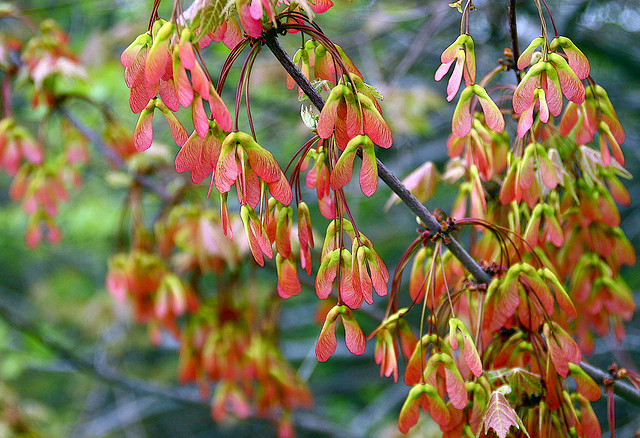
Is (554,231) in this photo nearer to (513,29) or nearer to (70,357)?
(513,29)


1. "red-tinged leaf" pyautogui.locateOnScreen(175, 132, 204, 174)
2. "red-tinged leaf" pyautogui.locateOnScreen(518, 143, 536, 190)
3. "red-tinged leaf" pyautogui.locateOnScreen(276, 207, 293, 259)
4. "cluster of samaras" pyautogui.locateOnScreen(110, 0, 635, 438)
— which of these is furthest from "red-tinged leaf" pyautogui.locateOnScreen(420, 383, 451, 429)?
"red-tinged leaf" pyautogui.locateOnScreen(175, 132, 204, 174)

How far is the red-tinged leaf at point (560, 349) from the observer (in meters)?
1.01

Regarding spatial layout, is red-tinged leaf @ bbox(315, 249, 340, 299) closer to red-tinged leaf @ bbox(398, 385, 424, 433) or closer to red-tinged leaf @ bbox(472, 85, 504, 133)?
red-tinged leaf @ bbox(398, 385, 424, 433)

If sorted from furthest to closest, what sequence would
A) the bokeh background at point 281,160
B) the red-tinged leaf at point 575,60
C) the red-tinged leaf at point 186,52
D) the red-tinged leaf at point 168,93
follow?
the bokeh background at point 281,160
the red-tinged leaf at point 575,60
the red-tinged leaf at point 168,93
the red-tinged leaf at point 186,52

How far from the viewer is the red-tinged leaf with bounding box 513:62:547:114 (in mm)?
958

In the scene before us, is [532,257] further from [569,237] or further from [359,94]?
[359,94]

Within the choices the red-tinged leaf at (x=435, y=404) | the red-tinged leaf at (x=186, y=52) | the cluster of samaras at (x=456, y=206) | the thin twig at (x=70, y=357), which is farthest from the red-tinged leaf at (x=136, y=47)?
the thin twig at (x=70, y=357)

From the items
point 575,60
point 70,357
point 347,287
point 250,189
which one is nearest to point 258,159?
point 250,189

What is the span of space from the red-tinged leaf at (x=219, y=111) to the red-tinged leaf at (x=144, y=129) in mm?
160

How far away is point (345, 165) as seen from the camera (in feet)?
2.85

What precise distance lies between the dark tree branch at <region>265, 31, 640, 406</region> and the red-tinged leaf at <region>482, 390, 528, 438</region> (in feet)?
0.83

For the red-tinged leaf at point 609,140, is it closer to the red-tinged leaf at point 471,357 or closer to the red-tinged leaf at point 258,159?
the red-tinged leaf at point 471,357

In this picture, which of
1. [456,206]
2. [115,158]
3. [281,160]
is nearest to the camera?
[456,206]

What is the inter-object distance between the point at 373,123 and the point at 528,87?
1.01ft
